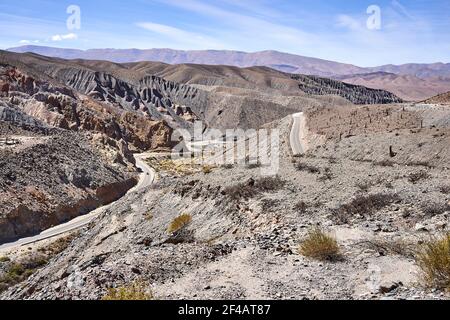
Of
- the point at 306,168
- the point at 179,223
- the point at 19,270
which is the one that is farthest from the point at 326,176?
the point at 19,270

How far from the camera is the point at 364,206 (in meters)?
15.4

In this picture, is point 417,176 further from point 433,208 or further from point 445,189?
point 433,208

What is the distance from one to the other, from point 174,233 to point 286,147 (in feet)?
99.9

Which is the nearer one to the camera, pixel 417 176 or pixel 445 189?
pixel 445 189

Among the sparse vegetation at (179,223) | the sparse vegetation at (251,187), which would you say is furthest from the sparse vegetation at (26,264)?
the sparse vegetation at (251,187)

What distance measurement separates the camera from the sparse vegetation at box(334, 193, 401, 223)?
14.8 metres

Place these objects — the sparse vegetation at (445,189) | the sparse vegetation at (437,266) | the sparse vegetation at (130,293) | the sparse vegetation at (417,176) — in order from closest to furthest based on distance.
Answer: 1. the sparse vegetation at (437,266)
2. the sparse vegetation at (130,293)
3. the sparse vegetation at (445,189)
4. the sparse vegetation at (417,176)

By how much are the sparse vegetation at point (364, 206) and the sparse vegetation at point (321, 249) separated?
335 centimetres

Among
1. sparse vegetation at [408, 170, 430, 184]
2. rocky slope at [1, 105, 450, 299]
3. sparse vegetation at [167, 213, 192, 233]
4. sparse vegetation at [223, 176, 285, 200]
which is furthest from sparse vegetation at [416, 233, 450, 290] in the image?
sparse vegetation at [167, 213, 192, 233]

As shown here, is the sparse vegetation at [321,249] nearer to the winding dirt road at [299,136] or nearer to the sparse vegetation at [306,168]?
the sparse vegetation at [306,168]

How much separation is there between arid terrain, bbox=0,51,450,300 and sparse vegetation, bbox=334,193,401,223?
4 centimetres

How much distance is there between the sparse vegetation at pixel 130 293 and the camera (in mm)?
8614

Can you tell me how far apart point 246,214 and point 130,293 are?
934 centimetres
